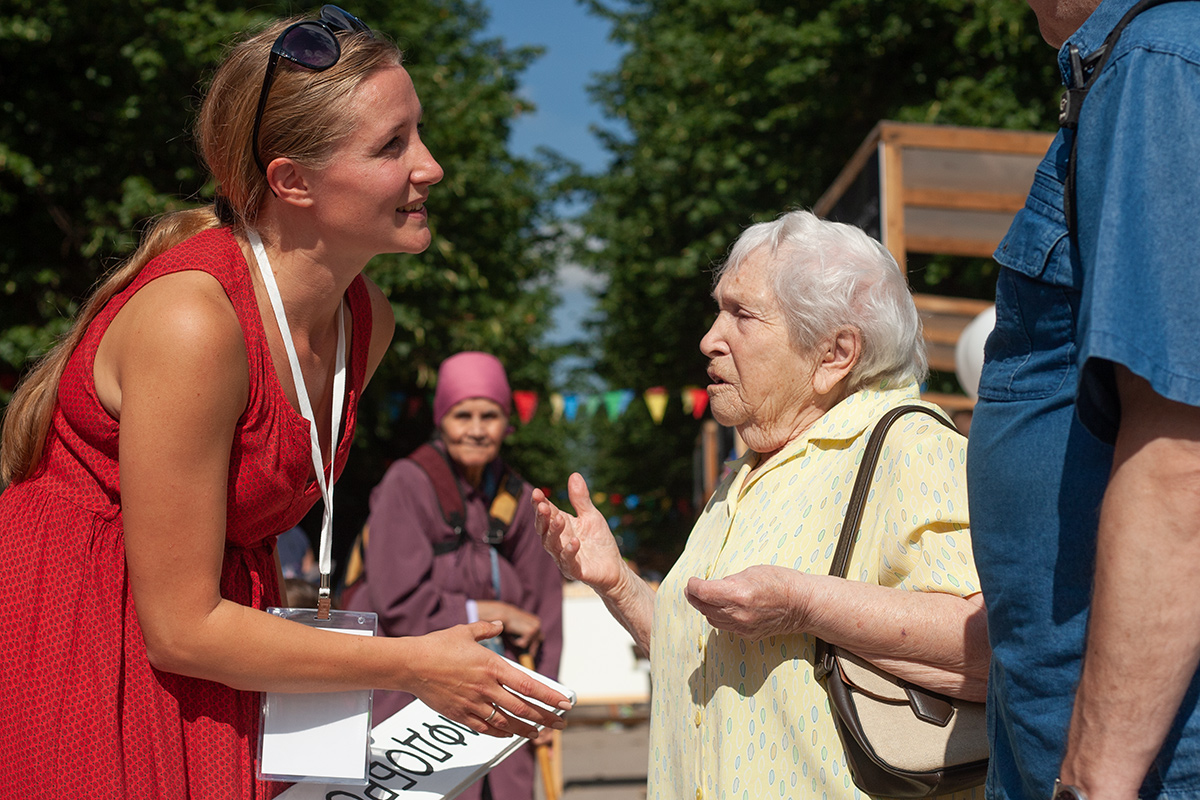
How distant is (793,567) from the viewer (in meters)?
1.96

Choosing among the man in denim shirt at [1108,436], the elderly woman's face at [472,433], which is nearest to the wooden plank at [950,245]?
the elderly woman's face at [472,433]

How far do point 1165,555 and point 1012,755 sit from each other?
420 millimetres

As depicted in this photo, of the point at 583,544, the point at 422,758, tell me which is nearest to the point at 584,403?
the point at 583,544

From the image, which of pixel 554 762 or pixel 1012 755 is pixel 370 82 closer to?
pixel 1012 755

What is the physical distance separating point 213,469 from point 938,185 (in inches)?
207

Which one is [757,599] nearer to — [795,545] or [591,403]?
[795,545]

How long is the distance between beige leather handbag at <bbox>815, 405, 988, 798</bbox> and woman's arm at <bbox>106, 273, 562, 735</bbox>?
0.70 m

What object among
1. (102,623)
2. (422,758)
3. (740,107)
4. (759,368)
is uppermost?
(740,107)

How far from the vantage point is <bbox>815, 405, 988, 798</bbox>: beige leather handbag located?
1723 millimetres

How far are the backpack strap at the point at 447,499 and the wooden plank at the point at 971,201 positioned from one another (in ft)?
10.3

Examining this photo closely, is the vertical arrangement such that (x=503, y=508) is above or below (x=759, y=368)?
below

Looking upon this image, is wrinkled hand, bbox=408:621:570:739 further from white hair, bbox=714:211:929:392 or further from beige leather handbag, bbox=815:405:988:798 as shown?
white hair, bbox=714:211:929:392

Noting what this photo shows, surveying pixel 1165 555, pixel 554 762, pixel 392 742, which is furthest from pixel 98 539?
pixel 554 762

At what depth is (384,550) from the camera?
4363 millimetres
